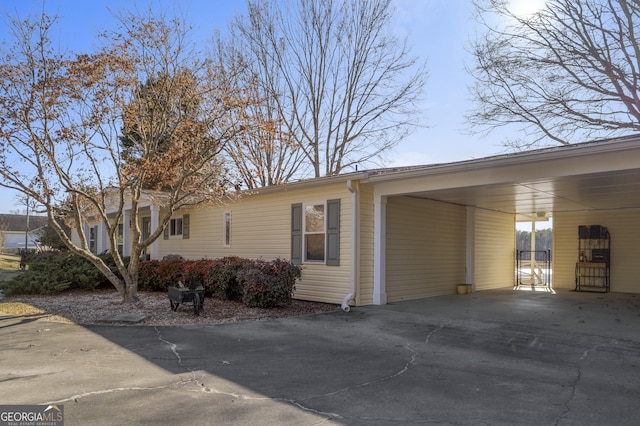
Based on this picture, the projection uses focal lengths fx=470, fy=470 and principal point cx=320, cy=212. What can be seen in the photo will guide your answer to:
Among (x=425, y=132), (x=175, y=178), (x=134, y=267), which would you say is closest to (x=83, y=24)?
(x=175, y=178)

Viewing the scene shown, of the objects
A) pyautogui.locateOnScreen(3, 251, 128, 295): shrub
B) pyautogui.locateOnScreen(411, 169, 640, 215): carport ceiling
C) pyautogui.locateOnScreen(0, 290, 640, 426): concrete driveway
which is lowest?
pyautogui.locateOnScreen(0, 290, 640, 426): concrete driveway

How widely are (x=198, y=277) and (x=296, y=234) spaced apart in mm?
2612

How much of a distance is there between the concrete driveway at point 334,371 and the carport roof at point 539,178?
8.36 ft

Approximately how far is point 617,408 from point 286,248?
27.6 ft

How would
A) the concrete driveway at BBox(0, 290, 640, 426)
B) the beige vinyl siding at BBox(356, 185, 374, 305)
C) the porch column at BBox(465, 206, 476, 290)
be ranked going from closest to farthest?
the concrete driveway at BBox(0, 290, 640, 426) < the beige vinyl siding at BBox(356, 185, 374, 305) < the porch column at BBox(465, 206, 476, 290)

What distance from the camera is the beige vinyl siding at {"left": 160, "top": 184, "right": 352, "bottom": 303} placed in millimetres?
10312

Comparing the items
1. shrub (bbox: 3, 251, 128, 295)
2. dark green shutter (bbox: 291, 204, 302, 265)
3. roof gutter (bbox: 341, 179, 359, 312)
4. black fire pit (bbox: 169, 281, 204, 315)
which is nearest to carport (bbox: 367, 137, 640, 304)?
roof gutter (bbox: 341, 179, 359, 312)

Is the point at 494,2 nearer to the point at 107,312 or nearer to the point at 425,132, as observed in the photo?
the point at 425,132

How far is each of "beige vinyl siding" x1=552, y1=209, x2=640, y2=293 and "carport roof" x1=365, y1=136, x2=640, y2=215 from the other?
1754mm

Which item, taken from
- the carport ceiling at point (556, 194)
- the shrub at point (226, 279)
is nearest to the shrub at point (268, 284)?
the shrub at point (226, 279)

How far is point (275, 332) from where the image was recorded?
290 inches

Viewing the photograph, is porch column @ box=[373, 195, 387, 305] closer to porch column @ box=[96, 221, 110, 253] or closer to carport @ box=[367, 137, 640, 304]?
carport @ box=[367, 137, 640, 304]

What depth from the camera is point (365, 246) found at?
10.2m

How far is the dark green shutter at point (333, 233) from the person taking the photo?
10383 mm
